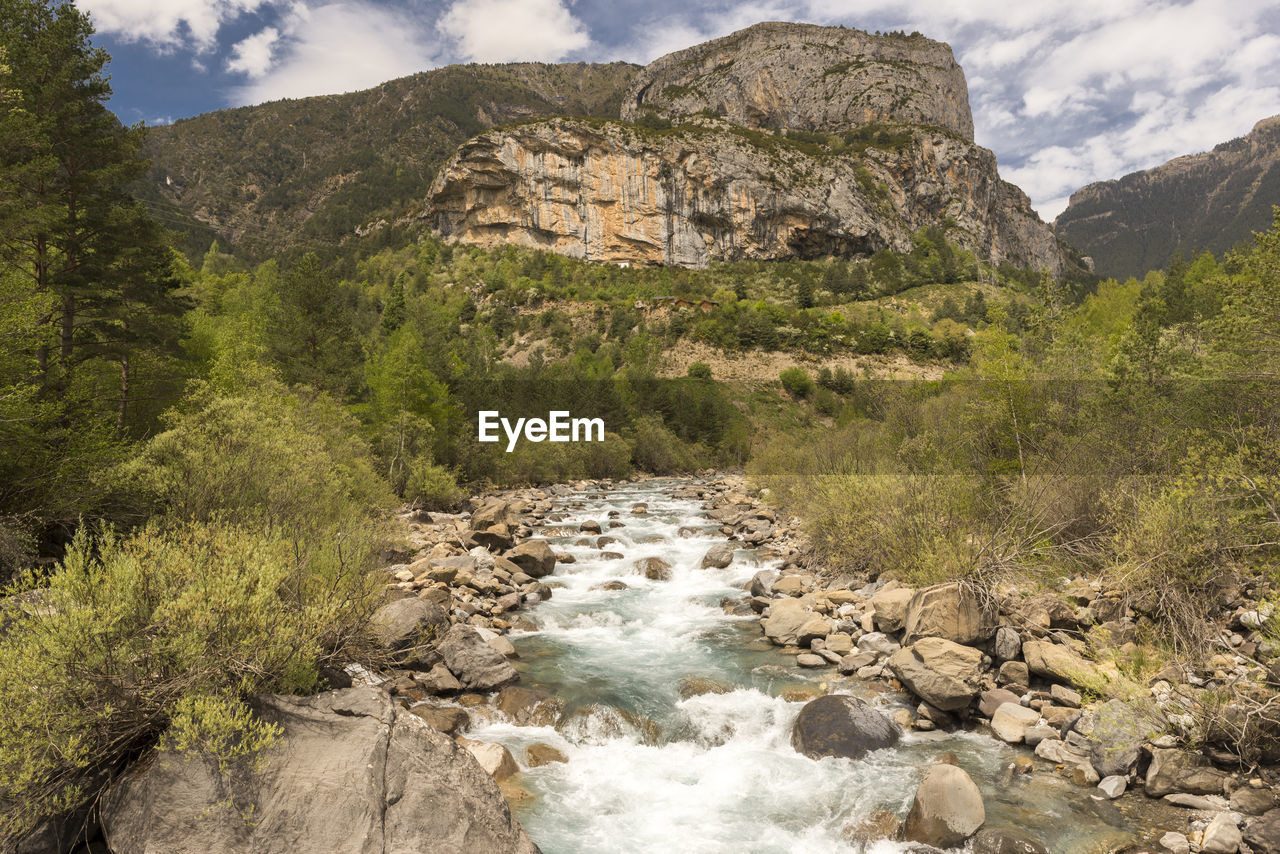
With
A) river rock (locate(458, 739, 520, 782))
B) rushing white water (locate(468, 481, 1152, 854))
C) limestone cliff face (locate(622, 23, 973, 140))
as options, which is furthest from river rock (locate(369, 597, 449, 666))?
limestone cliff face (locate(622, 23, 973, 140))

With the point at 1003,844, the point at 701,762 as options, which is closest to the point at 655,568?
the point at 701,762

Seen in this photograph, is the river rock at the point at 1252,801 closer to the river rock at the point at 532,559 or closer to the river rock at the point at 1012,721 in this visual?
the river rock at the point at 1012,721

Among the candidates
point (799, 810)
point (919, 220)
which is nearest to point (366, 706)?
point (799, 810)

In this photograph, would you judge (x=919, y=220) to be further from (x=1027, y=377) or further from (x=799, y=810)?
(x=799, y=810)

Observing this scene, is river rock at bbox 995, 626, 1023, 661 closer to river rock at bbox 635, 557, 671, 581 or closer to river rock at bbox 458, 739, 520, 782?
river rock at bbox 458, 739, 520, 782

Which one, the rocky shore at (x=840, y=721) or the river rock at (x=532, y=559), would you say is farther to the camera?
the river rock at (x=532, y=559)

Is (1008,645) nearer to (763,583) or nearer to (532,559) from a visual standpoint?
(763,583)

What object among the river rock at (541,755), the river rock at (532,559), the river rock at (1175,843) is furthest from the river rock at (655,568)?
the river rock at (1175,843)
